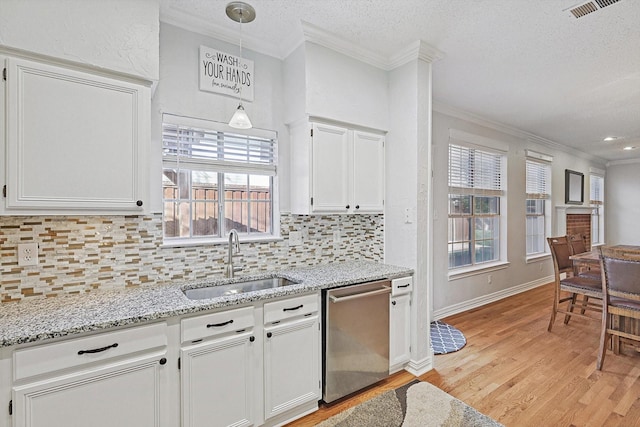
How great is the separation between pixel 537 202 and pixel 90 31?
667cm

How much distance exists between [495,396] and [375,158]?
2.09 meters

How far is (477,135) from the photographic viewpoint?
14.4ft

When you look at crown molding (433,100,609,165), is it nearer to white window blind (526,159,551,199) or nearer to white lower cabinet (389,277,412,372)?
white window blind (526,159,551,199)

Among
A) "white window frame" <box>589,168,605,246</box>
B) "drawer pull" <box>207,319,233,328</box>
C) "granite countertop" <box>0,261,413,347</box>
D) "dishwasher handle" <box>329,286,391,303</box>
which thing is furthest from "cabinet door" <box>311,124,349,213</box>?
"white window frame" <box>589,168,605,246</box>

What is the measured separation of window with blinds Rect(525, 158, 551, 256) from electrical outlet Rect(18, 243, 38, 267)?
20.4 ft

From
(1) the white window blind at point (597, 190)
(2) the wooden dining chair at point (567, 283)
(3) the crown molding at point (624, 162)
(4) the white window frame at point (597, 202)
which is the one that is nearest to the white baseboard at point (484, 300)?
(2) the wooden dining chair at point (567, 283)

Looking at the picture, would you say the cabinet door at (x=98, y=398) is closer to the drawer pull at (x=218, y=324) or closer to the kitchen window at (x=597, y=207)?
the drawer pull at (x=218, y=324)

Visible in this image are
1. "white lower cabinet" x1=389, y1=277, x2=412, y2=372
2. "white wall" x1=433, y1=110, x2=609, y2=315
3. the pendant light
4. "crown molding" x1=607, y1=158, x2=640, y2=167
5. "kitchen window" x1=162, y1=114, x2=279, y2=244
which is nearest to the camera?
the pendant light

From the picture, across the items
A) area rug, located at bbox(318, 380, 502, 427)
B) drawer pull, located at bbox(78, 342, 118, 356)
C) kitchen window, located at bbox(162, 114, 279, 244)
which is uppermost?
kitchen window, located at bbox(162, 114, 279, 244)

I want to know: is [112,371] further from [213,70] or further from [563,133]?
[563,133]

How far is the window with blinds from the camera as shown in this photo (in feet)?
18.0

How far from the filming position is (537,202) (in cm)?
580

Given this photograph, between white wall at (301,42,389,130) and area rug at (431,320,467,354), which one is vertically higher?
white wall at (301,42,389,130)

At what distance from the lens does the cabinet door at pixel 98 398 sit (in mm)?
1364
